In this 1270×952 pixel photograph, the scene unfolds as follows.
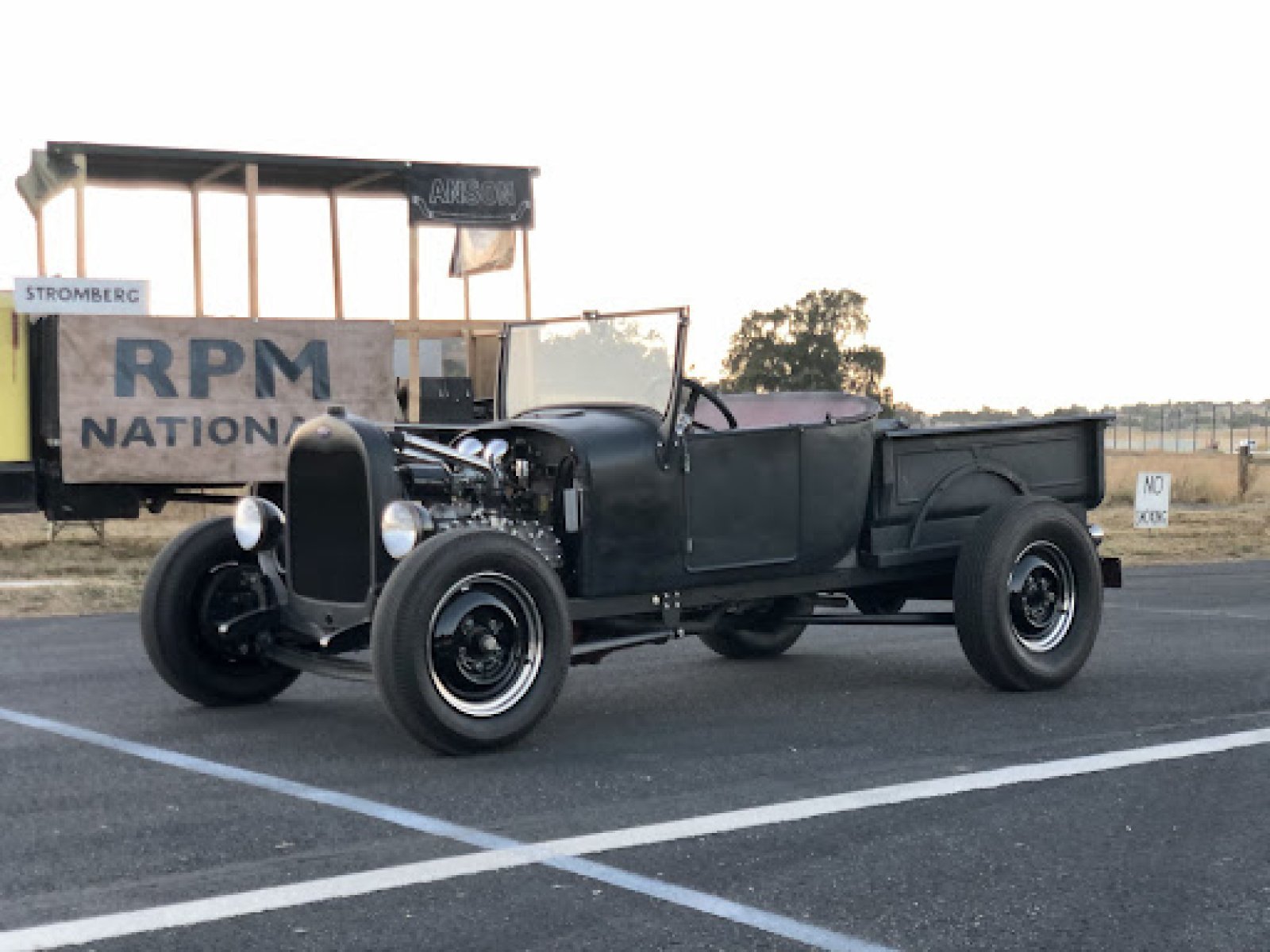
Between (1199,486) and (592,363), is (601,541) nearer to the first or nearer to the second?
(592,363)

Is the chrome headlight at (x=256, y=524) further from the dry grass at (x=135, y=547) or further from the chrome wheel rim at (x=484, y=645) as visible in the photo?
the dry grass at (x=135, y=547)

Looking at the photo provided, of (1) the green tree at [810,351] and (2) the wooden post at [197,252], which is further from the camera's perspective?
(1) the green tree at [810,351]

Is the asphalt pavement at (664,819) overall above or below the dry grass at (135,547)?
above

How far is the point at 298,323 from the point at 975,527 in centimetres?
957

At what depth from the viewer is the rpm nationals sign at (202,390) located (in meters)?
14.5

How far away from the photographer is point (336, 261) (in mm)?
16812

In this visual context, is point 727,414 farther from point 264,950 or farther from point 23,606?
point 23,606

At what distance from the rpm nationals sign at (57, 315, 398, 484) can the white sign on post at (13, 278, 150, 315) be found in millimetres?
295

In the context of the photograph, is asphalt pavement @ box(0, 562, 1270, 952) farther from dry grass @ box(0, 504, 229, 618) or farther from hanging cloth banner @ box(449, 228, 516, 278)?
hanging cloth banner @ box(449, 228, 516, 278)

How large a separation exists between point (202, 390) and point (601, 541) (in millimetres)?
9345

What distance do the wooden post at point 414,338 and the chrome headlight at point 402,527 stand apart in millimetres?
10691

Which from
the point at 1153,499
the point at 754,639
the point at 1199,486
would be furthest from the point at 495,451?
the point at 1199,486

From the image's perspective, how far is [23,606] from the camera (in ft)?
40.5

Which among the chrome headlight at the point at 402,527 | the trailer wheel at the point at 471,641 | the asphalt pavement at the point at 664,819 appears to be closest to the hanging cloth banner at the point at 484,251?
the asphalt pavement at the point at 664,819
